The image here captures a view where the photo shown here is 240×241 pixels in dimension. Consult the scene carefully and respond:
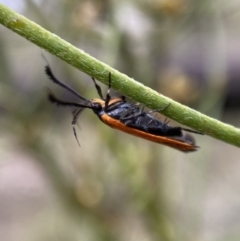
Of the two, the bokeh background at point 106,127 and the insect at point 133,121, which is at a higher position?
the bokeh background at point 106,127

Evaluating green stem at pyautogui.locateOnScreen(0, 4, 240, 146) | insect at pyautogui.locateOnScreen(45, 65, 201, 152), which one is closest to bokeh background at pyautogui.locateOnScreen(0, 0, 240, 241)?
insect at pyautogui.locateOnScreen(45, 65, 201, 152)

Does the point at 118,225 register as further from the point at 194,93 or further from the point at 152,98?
the point at 152,98

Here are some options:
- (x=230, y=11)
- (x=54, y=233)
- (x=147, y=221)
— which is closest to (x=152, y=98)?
(x=147, y=221)

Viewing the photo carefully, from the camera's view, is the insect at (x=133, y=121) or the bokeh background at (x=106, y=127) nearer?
the insect at (x=133, y=121)

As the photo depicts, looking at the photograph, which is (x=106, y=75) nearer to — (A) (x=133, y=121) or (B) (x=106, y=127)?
(A) (x=133, y=121)

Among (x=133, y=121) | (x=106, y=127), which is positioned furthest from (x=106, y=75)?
(x=106, y=127)

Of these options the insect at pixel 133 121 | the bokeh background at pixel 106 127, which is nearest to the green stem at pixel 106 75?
the insect at pixel 133 121

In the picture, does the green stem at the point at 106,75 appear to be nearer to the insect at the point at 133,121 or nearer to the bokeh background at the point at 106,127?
the insect at the point at 133,121
